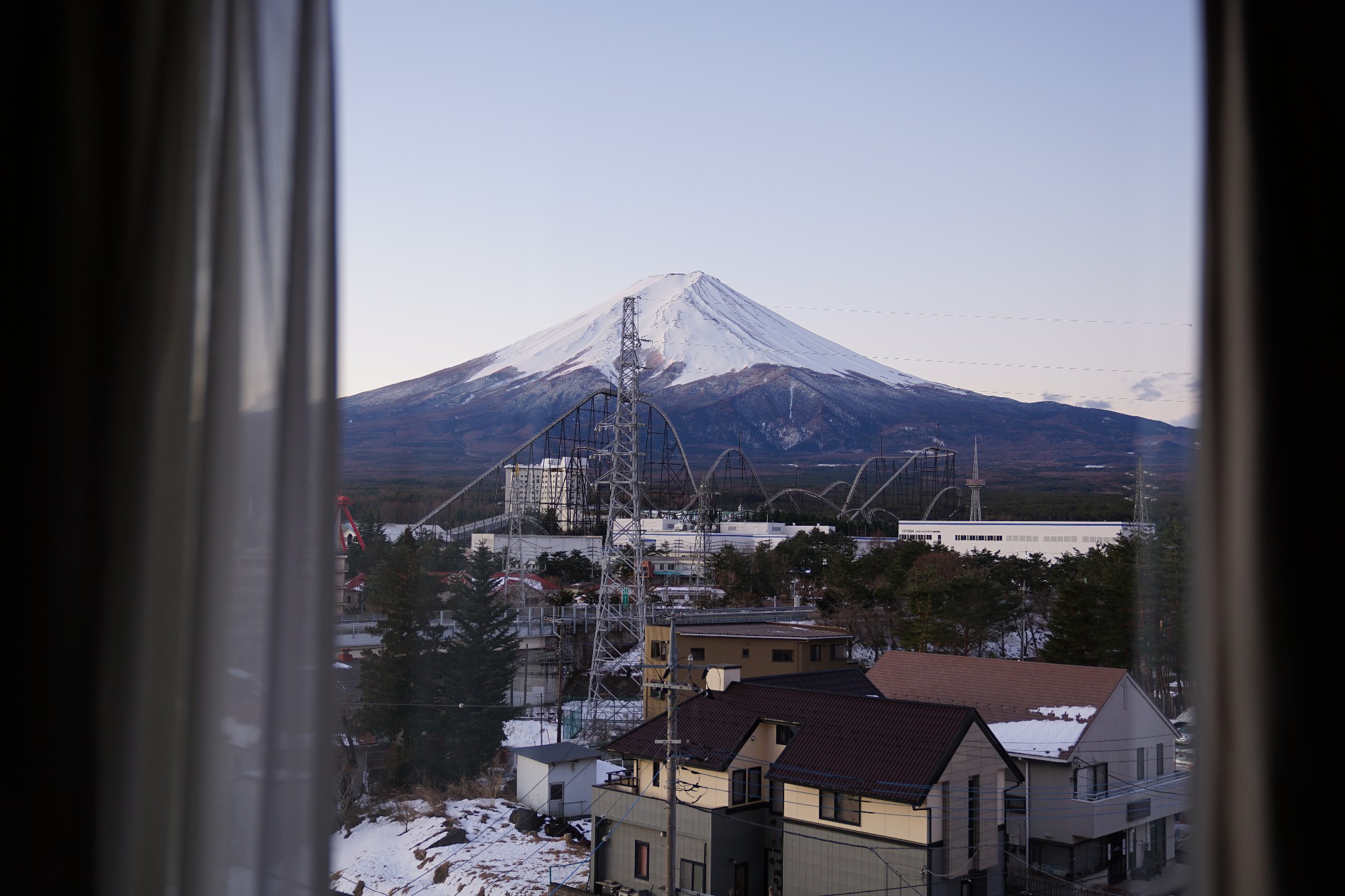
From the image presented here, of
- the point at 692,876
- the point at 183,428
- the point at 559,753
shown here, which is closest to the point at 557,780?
the point at 559,753

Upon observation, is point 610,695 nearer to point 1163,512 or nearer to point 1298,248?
point 1163,512

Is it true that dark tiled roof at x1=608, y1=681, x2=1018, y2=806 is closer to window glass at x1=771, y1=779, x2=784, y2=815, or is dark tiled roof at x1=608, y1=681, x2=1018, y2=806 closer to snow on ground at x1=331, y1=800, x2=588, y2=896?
window glass at x1=771, y1=779, x2=784, y2=815

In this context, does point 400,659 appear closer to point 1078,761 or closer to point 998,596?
point 1078,761

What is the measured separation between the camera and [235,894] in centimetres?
95

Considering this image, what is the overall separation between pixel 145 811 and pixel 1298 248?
1.12m

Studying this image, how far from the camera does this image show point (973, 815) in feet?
11.7

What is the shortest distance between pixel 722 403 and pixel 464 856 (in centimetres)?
2288

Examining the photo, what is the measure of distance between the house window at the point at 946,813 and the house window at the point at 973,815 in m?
0.07

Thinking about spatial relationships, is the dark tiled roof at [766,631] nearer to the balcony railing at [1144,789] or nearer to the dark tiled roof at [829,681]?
the dark tiled roof at [829,681]

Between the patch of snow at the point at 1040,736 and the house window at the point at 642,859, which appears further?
the house window at the point at 642,859

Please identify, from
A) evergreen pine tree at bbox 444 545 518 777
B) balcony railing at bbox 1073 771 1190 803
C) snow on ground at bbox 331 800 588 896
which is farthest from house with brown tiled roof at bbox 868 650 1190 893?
evergreen pine tree at bbox 444 545 518 777

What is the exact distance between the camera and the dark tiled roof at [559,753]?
436cm

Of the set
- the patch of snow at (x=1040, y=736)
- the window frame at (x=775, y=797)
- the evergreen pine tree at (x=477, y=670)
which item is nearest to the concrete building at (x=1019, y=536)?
the patch of snow at (x=1040, y=736)

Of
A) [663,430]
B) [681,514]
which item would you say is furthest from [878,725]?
[681,514]
